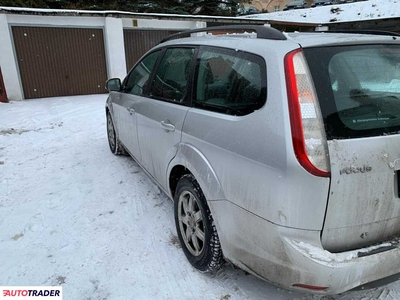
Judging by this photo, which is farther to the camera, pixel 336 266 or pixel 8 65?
pixel 8 65

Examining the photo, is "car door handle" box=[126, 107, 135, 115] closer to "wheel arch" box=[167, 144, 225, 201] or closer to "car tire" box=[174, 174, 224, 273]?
"wheel arch" box=[167, 144, 225, 201]

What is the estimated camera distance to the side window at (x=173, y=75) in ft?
8.52

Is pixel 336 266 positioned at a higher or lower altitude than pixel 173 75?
lower

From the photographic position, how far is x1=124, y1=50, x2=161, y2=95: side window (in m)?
3.39

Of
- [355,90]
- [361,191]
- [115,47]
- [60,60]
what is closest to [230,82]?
[355,90]

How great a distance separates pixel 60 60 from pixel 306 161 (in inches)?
443

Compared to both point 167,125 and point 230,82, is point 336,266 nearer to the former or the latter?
point 230,82

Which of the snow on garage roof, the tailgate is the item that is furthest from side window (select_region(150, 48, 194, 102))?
the snow on garage roof

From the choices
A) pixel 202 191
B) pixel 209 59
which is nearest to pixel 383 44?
pixel 209 59

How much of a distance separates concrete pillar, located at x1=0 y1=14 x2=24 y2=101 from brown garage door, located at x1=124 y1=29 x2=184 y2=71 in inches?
153

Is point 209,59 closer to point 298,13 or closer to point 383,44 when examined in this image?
point 383,44

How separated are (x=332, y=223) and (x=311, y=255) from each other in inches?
7.9

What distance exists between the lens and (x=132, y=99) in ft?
11.9

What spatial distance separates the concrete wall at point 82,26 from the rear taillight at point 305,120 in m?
10.8
